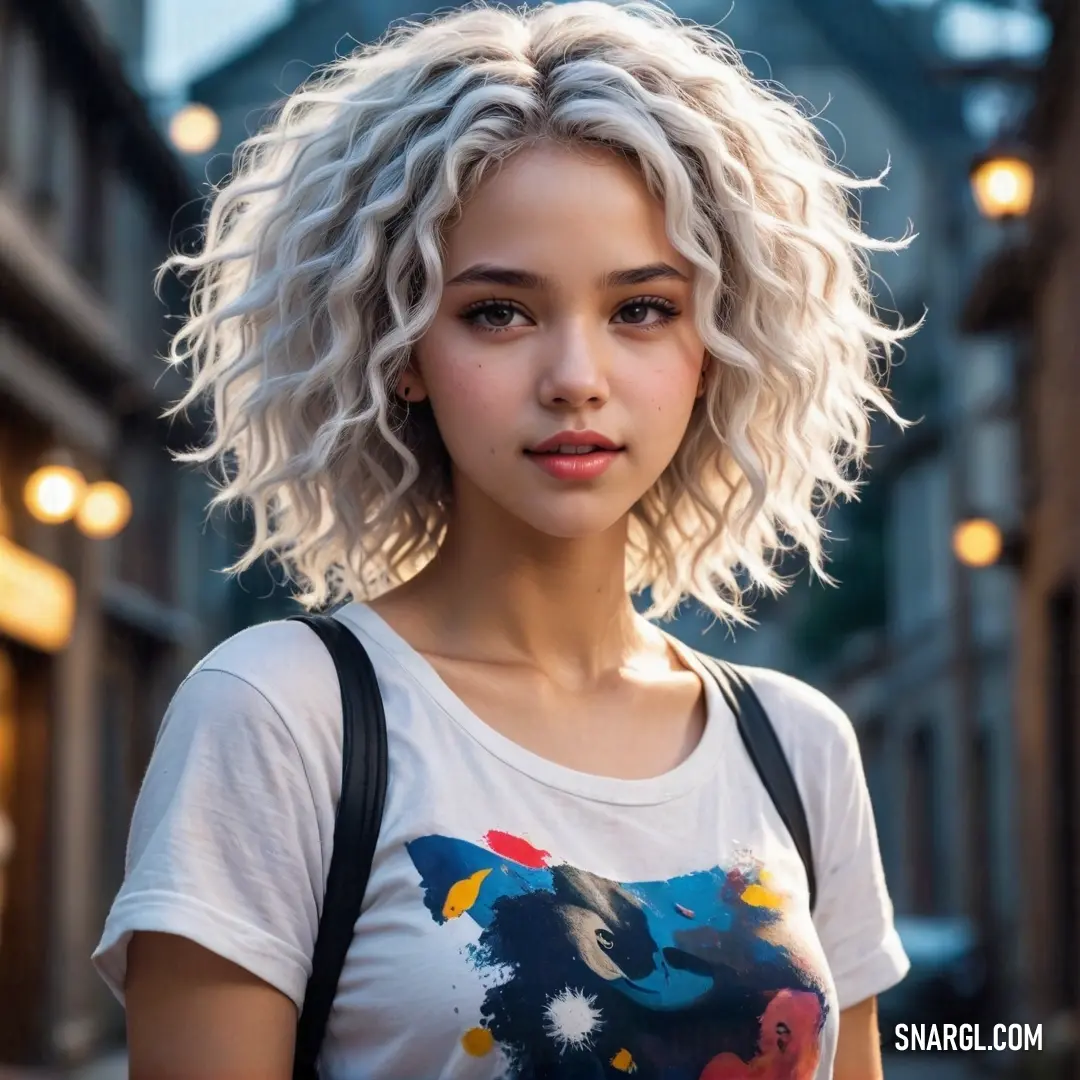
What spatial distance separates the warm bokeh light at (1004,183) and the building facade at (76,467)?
16.3 feet

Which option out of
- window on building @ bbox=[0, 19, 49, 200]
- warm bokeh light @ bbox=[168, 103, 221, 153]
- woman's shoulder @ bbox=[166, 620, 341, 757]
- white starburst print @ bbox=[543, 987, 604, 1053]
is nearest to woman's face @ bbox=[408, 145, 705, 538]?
woman's shoulder @ bbox=[166, 620, 341, 757]

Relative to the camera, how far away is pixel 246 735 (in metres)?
2.06

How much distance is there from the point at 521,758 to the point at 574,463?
35cm

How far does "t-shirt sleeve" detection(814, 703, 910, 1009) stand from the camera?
2.45 metres

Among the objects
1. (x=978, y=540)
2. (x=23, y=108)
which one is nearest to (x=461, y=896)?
(x=978, y=540)

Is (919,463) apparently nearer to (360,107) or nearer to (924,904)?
(924,904)

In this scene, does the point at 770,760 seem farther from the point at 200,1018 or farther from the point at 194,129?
the point at 194,129

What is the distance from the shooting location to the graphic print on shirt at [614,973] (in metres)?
2.06

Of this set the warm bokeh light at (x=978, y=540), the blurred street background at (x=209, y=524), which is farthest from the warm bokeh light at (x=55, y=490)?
the warm bokeh light at (x=978, y=540)

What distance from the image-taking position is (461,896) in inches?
82.3

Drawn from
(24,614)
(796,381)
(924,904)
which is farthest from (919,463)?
(796,381)

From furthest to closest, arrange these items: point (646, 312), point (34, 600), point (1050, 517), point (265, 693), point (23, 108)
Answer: point (1050, 517)
point (23, 108)
point (34, 600)
point (646, 312)
point (265, 693)

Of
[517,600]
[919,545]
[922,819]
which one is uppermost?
[919,545]

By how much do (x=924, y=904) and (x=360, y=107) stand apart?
2301cm
